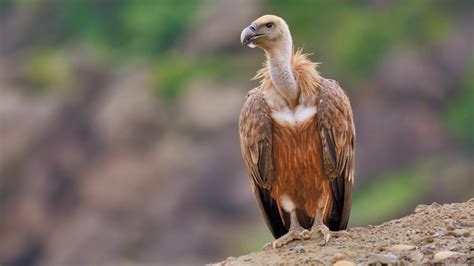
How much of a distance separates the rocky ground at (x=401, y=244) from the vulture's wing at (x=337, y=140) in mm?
576

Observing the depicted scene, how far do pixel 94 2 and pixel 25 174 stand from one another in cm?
1840

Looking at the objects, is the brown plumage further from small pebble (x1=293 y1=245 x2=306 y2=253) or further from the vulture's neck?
small pebble (x1=293 y1=245 x2=306 y2=253)

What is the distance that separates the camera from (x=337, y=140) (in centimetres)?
1155

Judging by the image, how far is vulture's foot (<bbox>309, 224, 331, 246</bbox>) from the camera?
36.7 feet

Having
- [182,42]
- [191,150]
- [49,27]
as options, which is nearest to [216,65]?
[191,150]

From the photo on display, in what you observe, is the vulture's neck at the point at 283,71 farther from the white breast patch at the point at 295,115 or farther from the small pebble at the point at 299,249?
the small pebble at the point at 299,249

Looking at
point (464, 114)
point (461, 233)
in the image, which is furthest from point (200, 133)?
point (461, 233)

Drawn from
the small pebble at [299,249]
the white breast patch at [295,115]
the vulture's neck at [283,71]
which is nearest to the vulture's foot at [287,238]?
the small pebble at [299,249]

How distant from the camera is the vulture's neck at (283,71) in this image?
11594mm

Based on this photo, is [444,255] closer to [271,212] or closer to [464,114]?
[271,212]

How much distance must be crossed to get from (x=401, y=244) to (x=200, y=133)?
2727 centimetres

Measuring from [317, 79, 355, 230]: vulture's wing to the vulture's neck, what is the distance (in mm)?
255

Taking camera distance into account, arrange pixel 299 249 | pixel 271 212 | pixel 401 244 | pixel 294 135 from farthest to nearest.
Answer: pixel 271 212, pixel 294 135, pixel 299 249, pixel 401 244

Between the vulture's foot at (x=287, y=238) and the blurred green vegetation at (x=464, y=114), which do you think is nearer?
the vulture's foot at (x=287, y=238)
